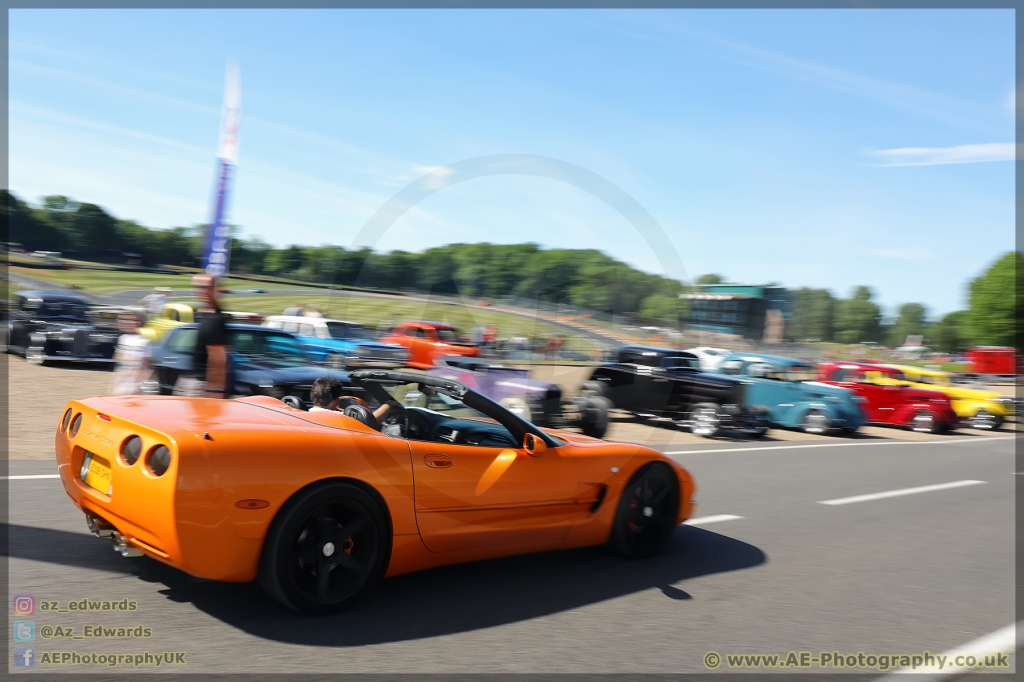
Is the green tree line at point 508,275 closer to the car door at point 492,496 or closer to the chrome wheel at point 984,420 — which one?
the car door at point 492,496

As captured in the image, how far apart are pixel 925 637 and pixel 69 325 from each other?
19.1 meters

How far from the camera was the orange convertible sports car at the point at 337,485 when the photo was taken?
346cm

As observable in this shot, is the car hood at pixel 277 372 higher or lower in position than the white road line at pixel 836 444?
higher

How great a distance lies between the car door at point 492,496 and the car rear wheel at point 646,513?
34 cm

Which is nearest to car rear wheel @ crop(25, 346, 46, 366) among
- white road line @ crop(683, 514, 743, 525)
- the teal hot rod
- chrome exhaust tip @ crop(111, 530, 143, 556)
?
the teal hot rod

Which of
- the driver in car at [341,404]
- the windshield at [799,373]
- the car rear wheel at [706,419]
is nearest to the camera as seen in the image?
the driver in car at [341,404]

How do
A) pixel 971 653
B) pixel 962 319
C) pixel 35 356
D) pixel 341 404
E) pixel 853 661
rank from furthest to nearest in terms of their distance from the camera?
pixel 962 319
pixel 35 356
pixel 341 404
pixel 971 653
pixel 853 661

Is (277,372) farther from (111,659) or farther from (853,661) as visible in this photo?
(853,661)

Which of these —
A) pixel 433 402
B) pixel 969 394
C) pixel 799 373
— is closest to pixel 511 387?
pixel 433 402

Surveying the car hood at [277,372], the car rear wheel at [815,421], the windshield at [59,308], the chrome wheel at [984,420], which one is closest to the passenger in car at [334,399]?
the car hood at [277,372]

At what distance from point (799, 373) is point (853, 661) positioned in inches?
569

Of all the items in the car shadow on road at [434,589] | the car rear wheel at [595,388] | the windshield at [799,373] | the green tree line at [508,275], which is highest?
the green tree line at [508,275]

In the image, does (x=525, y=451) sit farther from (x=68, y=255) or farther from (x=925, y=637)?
(x=68, y=255)

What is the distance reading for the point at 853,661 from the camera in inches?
151
